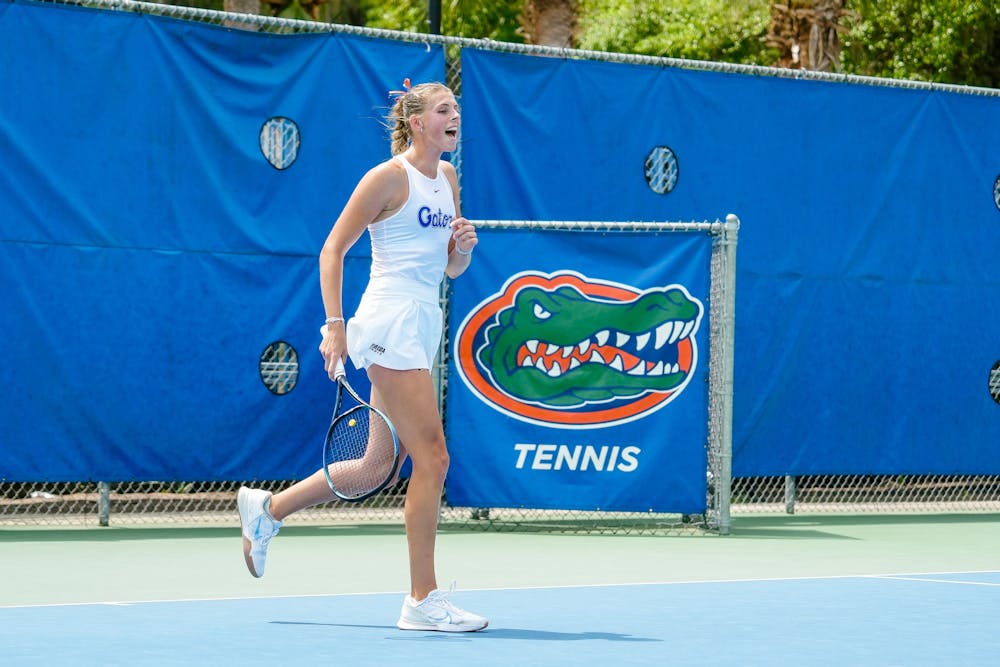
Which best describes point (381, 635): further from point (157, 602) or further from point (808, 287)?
point (808, 287)

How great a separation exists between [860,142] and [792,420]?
206 cm

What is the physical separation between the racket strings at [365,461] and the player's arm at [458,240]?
2.04ft

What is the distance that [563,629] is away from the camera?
19.6ft

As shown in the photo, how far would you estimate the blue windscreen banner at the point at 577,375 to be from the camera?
10.2 metres

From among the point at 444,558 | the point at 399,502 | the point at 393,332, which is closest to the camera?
the point at 393,332

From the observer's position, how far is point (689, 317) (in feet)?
34.1

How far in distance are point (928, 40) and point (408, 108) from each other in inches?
644

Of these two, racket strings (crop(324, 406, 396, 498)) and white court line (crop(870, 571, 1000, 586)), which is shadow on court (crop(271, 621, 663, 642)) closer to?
racket strings (crop(324, 406, 396, 498))

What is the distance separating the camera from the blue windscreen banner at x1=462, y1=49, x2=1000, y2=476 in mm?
10945

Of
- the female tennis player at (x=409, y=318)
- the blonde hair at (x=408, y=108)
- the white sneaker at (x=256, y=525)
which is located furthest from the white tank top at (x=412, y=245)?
the white sneaker at (x=256, y=525)

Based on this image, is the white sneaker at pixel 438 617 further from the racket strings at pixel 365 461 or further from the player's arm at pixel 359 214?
the player's arm at pixel 359 214

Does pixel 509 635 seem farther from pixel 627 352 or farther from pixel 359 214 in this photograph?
pixel 627 352

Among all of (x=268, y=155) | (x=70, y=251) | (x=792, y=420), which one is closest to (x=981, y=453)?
(x=792, y=420)

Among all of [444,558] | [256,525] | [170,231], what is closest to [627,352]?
[444,558]
